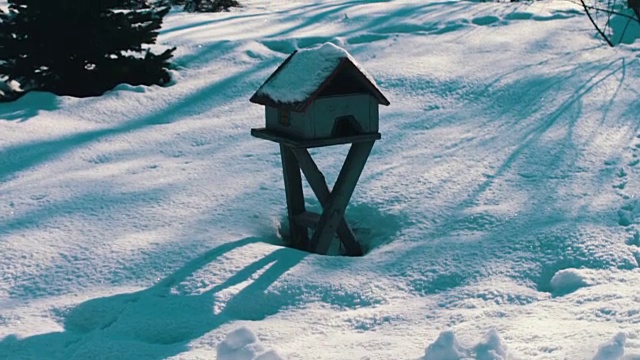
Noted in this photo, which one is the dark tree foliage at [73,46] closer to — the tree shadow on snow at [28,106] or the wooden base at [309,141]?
the tree shadow on snow at [28,106]

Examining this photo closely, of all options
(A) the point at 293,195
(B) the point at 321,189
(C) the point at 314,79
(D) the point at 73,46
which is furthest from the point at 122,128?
(C) the point at 314,79

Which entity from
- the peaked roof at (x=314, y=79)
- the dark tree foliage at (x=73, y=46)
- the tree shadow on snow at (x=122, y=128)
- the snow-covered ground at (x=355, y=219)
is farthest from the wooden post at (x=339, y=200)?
the dark tree foliage at (x=73, y=46)

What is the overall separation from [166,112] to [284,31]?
9.90 ft

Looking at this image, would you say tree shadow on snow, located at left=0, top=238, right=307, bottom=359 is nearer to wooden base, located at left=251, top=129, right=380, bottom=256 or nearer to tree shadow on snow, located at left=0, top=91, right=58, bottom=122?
wooden base, located at left=251, top=129, right=380, bottom=256

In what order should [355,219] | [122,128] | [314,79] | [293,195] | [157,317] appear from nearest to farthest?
[157,317]
[314,79]
[293,195]
[355,219]
[122,128]

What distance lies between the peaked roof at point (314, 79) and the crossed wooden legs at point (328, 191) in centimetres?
32

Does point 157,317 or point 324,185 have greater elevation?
point 324,185

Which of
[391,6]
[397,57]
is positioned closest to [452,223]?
[397,57]

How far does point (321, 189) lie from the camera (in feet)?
17.3

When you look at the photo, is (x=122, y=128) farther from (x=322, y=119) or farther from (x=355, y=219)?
(x=322, y=119)

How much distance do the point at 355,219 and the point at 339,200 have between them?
2.09 ft

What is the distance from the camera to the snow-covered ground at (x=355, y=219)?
4105 millimetres

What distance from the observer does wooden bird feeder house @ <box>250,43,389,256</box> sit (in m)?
4.91

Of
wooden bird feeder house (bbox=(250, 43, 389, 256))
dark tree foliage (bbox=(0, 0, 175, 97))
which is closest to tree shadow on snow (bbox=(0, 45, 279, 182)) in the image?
dark tree foliage (bbox=(0, 0, 175, 97))
